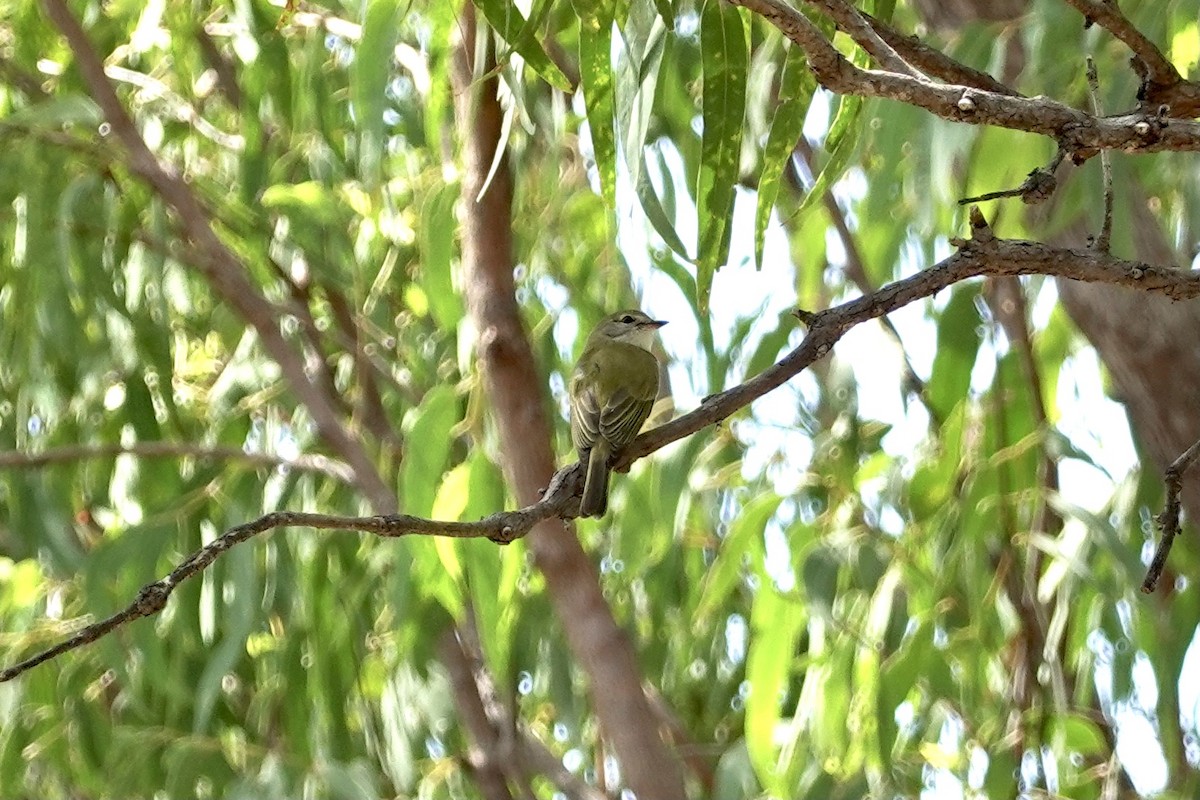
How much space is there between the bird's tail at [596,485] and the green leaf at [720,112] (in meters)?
0.37

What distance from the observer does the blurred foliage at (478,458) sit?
8.07 feet

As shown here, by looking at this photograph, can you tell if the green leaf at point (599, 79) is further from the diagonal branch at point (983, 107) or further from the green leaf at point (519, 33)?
the diagonal branch at point (983, 107)

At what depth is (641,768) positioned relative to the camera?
2594 mm

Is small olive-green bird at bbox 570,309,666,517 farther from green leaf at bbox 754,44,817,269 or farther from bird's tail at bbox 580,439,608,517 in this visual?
green leaf at bbox 754,44,817,269

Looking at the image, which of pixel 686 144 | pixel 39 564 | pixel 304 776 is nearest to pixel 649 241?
pixel 686 144

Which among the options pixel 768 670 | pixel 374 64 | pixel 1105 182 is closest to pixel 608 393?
pixel 768 670

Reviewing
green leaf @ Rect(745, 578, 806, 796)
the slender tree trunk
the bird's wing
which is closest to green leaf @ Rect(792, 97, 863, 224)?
the bird's wing

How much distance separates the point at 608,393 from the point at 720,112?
1174 millimetres

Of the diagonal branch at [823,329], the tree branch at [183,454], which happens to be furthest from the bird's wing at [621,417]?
the diagonal branch at [823,329]

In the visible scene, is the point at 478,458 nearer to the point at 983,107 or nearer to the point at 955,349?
the point at 955,349

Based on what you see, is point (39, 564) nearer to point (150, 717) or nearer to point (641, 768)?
point (150, 717)

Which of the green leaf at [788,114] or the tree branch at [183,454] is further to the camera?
the tree branch at [183,454]

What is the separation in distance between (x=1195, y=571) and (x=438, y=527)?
166cm

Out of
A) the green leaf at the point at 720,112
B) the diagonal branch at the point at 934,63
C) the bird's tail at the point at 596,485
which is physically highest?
the diagonal branch at the point at 934,63
